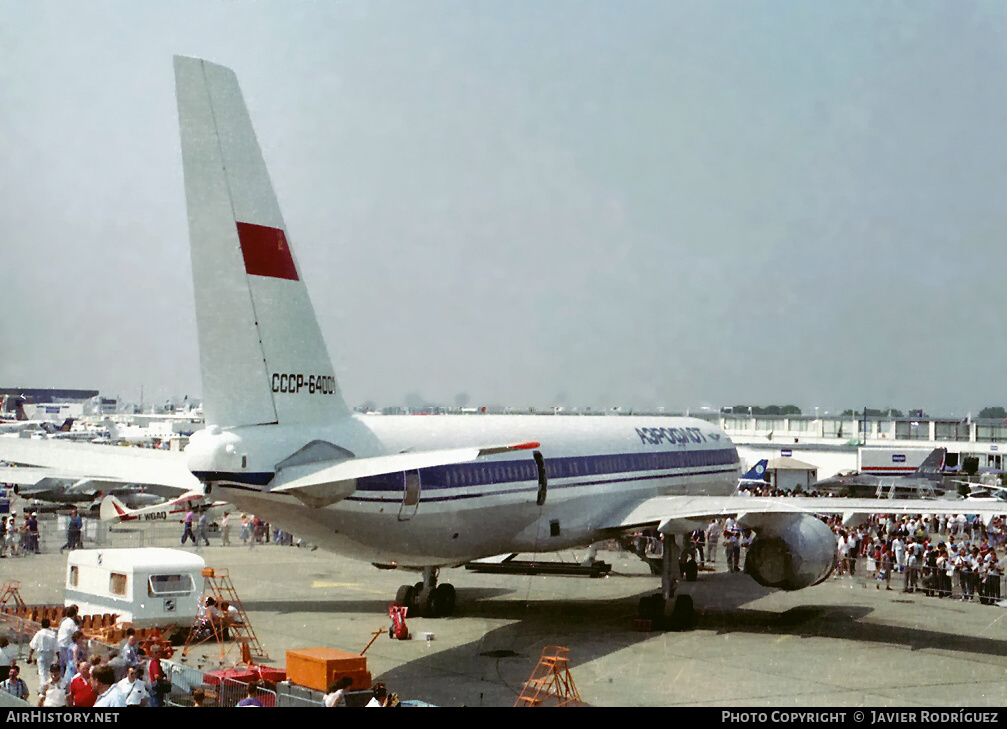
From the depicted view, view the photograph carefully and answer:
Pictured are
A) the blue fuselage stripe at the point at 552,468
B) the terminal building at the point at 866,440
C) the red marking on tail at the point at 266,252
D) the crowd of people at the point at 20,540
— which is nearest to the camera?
the red marking on tail at the point at 266,252

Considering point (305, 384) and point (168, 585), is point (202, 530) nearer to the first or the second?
point (168, 585)

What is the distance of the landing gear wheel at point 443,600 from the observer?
25.8 meters

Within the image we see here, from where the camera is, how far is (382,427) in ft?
67.0

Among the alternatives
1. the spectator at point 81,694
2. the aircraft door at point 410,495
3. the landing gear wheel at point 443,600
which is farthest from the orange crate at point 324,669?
the landing gear wheel at point 443,600

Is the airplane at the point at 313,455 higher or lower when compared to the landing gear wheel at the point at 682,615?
higher

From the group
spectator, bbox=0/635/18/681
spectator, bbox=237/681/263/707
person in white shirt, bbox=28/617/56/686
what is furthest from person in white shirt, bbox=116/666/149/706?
person in white shirt, bbox=28/617/56/686

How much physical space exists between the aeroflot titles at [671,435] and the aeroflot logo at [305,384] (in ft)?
43.0

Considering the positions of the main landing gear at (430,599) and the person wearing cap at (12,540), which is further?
the person wearing cap at (12,540)

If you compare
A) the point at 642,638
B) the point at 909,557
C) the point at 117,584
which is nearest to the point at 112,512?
the point at 117,584

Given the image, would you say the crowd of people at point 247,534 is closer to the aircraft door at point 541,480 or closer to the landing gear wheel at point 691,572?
the landing gear wheel at point 691,572

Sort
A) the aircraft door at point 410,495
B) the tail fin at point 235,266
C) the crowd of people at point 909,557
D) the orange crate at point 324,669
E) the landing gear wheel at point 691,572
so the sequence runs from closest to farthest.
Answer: the orange crate at point 324,669, the tail fin at point 235,266, the aircraft door at point 410,495, the crowd of people at point 909,557, the landing gear wheel at point 691,572

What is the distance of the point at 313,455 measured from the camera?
18.2 m

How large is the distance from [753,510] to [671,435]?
330 inches
